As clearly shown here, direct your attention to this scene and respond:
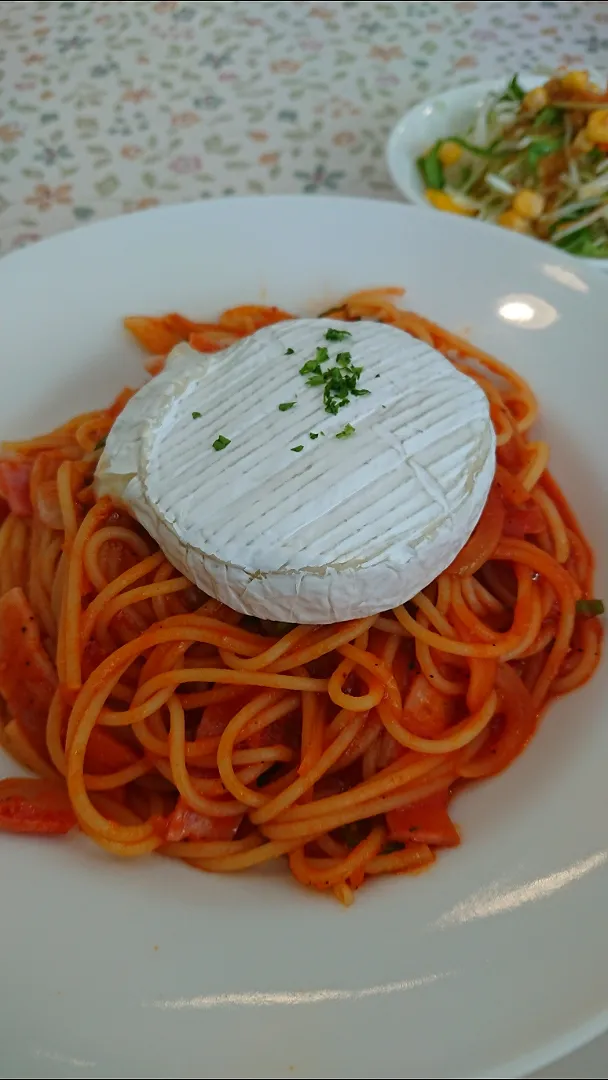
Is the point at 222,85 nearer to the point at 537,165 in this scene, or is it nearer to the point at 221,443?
the point at 537,165

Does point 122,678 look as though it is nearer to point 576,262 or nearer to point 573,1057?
point 573,1057

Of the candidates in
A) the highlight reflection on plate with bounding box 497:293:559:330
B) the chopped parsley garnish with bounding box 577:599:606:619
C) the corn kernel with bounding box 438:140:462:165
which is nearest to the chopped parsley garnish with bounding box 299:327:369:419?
the highlight reflection on plate with bounding box 497:293:559:330

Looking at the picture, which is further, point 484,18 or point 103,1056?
point 484,18

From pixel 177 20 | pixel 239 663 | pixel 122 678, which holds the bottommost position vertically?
pixel 122 678

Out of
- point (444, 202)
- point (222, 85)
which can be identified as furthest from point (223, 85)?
point (444, 202)

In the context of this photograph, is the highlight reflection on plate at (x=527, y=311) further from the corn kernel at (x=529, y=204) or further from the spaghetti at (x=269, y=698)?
the corn kernel at (x=529, y=204)

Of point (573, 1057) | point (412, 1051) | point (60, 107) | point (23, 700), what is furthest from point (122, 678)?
point (60, 107)
